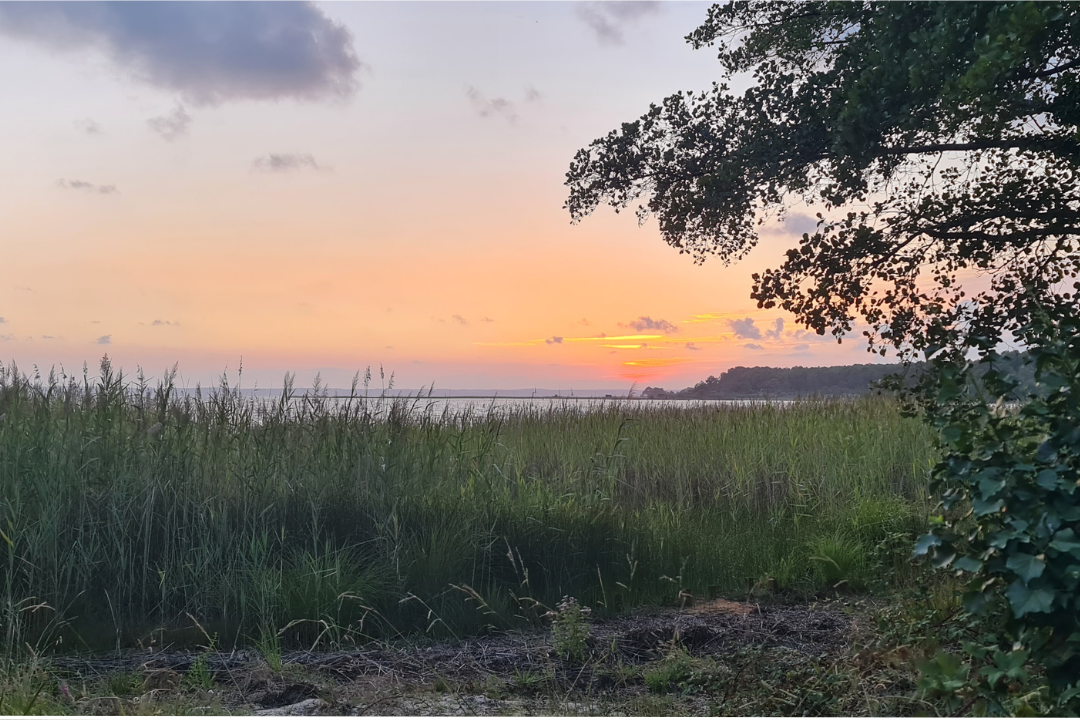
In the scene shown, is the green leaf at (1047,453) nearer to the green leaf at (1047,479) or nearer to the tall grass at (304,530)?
the green leaf at (1047,479)

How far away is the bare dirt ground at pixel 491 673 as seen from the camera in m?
3.76

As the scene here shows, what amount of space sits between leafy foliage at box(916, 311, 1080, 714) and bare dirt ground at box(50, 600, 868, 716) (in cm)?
120

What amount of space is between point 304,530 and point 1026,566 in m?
4.65

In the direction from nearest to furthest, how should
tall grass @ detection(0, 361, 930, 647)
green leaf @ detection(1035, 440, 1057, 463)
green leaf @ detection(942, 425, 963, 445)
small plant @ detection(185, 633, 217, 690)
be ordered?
green leaf @ detection(1035, 440, 1057, 463) → green leaf @ detection(942, 425, 963, 445) → small plant @ detection(185, 633, 217, 690) → tall grass @ detection(0, 361, 930, 647)

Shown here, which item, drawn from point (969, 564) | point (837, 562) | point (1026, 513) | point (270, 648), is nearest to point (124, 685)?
point (270, 648)

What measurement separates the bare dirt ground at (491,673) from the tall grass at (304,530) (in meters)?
0.31

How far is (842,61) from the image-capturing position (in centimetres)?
583

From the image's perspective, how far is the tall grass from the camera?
5094 millimetres

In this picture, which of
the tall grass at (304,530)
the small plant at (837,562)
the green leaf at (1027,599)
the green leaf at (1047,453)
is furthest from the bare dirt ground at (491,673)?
the green leaf at (1047,453)

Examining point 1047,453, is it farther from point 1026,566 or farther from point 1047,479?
point 1026,566

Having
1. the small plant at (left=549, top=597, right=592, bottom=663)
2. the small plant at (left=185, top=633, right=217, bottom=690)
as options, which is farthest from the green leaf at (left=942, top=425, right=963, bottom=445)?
the small plant at (left=185, top=633, right=217, bottom=690)

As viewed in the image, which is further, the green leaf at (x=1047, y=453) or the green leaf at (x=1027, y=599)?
the green leaf at (x=1047, y=453)

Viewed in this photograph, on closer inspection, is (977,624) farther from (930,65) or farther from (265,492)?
(265,492)

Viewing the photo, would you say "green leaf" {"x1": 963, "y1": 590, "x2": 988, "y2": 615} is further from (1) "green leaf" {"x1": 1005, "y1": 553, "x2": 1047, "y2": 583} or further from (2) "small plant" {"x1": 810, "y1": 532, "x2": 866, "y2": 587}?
(2) "small plant" {"x1": 810, "y1": 532, "x2": 866, "y2": 587}
